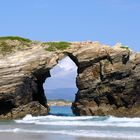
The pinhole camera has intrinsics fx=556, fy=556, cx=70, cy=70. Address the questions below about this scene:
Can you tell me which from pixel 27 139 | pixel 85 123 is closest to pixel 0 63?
pixel 85 123

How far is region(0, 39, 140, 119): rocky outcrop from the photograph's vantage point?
188 feet

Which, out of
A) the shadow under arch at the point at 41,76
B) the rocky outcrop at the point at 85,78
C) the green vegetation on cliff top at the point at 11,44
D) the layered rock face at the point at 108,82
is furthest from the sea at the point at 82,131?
the green vegetation on cliff top at the point at 11,44

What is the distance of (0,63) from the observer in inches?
2270

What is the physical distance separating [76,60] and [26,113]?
8.37 meters

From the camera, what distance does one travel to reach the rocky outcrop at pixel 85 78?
57344 mm

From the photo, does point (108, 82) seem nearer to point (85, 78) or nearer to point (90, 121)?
point (85, 78)

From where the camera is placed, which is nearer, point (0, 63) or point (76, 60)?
point (0, 63)

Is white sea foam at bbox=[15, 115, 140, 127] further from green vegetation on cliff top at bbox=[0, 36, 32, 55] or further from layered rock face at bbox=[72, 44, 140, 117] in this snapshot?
green vegetation on cliff top at bbox=[0, 36, 32, 55]

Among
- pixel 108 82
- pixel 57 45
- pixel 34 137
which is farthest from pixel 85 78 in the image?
pixel 34 137

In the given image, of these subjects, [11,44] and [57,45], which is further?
[57,45]

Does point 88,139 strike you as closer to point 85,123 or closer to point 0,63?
point 85,123

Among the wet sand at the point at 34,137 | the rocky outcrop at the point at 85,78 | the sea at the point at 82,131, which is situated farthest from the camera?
the rocky outcrop at the point at 85,78

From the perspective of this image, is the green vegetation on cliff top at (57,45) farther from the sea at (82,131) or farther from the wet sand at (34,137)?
the wet sand at (34,137)

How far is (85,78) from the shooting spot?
6022 cm
